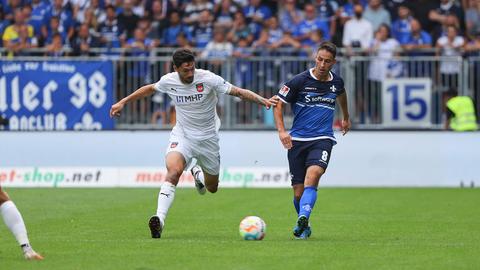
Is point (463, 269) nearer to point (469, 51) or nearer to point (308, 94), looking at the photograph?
point (308, 94)

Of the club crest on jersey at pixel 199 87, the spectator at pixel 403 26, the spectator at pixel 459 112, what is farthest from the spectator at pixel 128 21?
the club crest on jersey at pixel 199 87

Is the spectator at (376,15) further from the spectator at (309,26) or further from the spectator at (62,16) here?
the spectator at (62,16)

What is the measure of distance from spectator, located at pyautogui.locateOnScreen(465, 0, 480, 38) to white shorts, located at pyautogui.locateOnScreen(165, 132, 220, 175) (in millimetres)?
12853

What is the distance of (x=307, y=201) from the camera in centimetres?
1334

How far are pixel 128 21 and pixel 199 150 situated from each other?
45.0 feet

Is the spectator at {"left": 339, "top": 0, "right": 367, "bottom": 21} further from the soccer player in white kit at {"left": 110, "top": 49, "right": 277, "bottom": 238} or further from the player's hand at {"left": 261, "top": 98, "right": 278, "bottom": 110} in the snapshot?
the player's hand at {"left": 261, "top": 98, "right": 278, "bottom": 110}

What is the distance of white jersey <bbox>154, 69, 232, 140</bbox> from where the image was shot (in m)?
14.4

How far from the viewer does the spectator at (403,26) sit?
1049 inches

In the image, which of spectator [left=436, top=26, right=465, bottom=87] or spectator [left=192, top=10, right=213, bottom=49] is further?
spectator [left=192, top=10, right=213, bottom=49]

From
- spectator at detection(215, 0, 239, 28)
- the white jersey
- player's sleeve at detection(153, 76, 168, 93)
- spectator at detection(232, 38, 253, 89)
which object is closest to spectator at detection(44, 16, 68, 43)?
spectator at detection(215, 0, 239, 28)

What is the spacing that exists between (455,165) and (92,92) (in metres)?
8.54

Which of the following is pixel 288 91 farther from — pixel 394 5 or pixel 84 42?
pixel 84 42

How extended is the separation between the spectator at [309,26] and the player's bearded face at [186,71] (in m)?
12.8

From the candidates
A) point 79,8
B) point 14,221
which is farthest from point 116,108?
point 79,8
